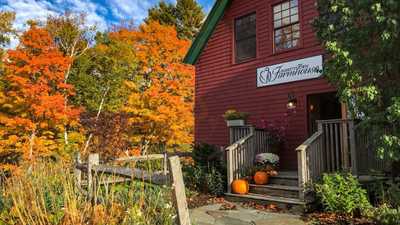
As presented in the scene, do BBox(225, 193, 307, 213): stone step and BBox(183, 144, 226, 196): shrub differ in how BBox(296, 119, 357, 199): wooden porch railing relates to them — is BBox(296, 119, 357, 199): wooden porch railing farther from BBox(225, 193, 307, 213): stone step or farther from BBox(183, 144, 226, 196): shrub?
BBox(183, 144, 226, 196): shrub

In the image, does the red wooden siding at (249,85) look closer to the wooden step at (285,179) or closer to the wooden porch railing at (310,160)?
the wooden step at (285,179)

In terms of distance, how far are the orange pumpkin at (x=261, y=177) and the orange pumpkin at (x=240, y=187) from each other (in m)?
0.24

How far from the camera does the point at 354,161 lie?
24.0ft

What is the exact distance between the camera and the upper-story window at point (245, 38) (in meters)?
11.7

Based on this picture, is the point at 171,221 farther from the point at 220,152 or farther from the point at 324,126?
the point at 220,152

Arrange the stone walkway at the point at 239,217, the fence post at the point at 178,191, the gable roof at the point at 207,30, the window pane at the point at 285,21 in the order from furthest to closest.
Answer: the gable roof at the point at 207,30 < the window pane at the point at 285,21 < the stone walkway at the point at 239,217 < the fence post at the point at 178,191

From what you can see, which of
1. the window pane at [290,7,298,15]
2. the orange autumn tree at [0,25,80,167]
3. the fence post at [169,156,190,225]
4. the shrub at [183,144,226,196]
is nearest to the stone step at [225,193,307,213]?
the shrub at [183,144,226,196]

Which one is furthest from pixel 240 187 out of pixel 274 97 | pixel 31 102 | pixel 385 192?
pixel 31 102

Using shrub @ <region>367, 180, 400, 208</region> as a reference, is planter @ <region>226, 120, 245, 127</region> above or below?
above

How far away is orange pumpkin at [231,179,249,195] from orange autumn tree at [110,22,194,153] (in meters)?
9.04

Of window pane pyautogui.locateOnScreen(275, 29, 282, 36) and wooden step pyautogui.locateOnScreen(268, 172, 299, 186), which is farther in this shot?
window pane pyautogui.locateOnScreen(275, 29, 282, 36)

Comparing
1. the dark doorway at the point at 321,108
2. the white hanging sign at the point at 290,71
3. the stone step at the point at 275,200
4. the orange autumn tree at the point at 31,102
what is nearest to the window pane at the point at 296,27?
the white hanging sign at the point at 290,71

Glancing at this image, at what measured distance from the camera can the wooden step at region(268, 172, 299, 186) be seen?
843cm

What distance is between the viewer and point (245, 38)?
39.1 ft
